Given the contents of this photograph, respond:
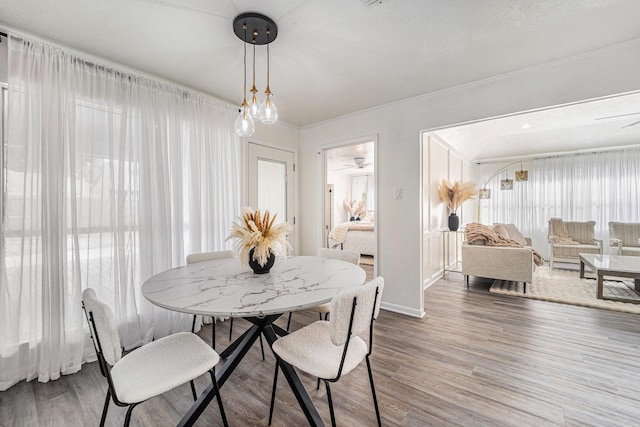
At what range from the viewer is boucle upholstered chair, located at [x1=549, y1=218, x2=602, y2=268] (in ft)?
16.0

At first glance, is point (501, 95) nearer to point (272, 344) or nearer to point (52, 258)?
point (272, 344)

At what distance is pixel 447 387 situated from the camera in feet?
6.02

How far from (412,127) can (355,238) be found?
376 centimetres

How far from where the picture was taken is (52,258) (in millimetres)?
1963

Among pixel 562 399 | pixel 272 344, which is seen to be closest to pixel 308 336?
pixel 272 344

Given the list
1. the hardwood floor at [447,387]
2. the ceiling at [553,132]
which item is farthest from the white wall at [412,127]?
the hardwood floor at [447,387]

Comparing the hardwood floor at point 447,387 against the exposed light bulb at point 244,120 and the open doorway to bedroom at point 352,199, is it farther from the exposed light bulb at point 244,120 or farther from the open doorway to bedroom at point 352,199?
the open doorway to bedroom at point 352,199

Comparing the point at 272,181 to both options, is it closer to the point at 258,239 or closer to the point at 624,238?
the point at 258,239

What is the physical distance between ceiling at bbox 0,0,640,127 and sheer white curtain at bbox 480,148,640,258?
4.96 metres

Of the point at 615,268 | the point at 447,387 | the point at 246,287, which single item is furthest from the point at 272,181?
the point at 615,268

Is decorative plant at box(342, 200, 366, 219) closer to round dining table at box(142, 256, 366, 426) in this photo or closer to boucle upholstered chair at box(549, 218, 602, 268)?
boucle upholstered chair at box(549, 218, 602, 268)

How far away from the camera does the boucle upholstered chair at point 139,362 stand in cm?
111

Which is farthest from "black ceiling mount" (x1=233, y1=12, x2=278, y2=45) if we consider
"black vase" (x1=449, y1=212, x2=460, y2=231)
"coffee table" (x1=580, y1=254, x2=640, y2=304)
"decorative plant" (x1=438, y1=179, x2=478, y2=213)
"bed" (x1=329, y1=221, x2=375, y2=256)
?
"bed" (x1=329, y1=221, x2=375, y2=256)

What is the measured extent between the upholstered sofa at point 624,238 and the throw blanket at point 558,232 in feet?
1.92
